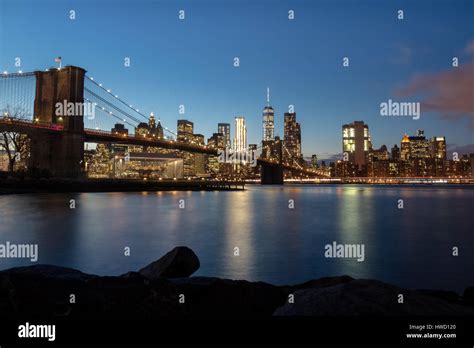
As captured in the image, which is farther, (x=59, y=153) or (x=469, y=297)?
(x=59, y=153)

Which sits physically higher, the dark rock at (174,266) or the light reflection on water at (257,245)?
the dark rock at (174,266)

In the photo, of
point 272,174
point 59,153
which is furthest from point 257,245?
point 272,174

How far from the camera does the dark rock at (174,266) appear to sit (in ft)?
25.4

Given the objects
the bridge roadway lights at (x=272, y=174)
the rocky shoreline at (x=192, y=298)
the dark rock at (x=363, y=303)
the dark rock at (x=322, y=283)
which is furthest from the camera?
the bridge roadway lights at (x=272, y=174)

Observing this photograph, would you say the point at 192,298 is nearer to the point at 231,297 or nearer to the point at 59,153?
the point at 231,297

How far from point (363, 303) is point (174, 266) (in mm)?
4764

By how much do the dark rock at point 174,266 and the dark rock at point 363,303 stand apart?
3955mm

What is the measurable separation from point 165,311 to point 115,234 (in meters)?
13.5

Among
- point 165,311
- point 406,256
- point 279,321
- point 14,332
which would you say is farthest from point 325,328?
point 406,256

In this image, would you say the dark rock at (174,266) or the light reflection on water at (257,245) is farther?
the light reflection on water at (257,245)

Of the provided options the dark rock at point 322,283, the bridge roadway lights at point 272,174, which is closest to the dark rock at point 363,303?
the dark rock at point 322,283

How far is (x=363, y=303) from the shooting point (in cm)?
403

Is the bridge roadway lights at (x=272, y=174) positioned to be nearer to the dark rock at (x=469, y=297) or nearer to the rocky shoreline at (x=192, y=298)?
the dark rock at (x=469, y=297)

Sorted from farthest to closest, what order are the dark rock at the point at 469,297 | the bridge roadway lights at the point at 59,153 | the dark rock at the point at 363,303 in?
the bridge roadway lights at the point at 59,153 < the dark rock at the point at 469,297 < the dark rock at the point at 363,303
